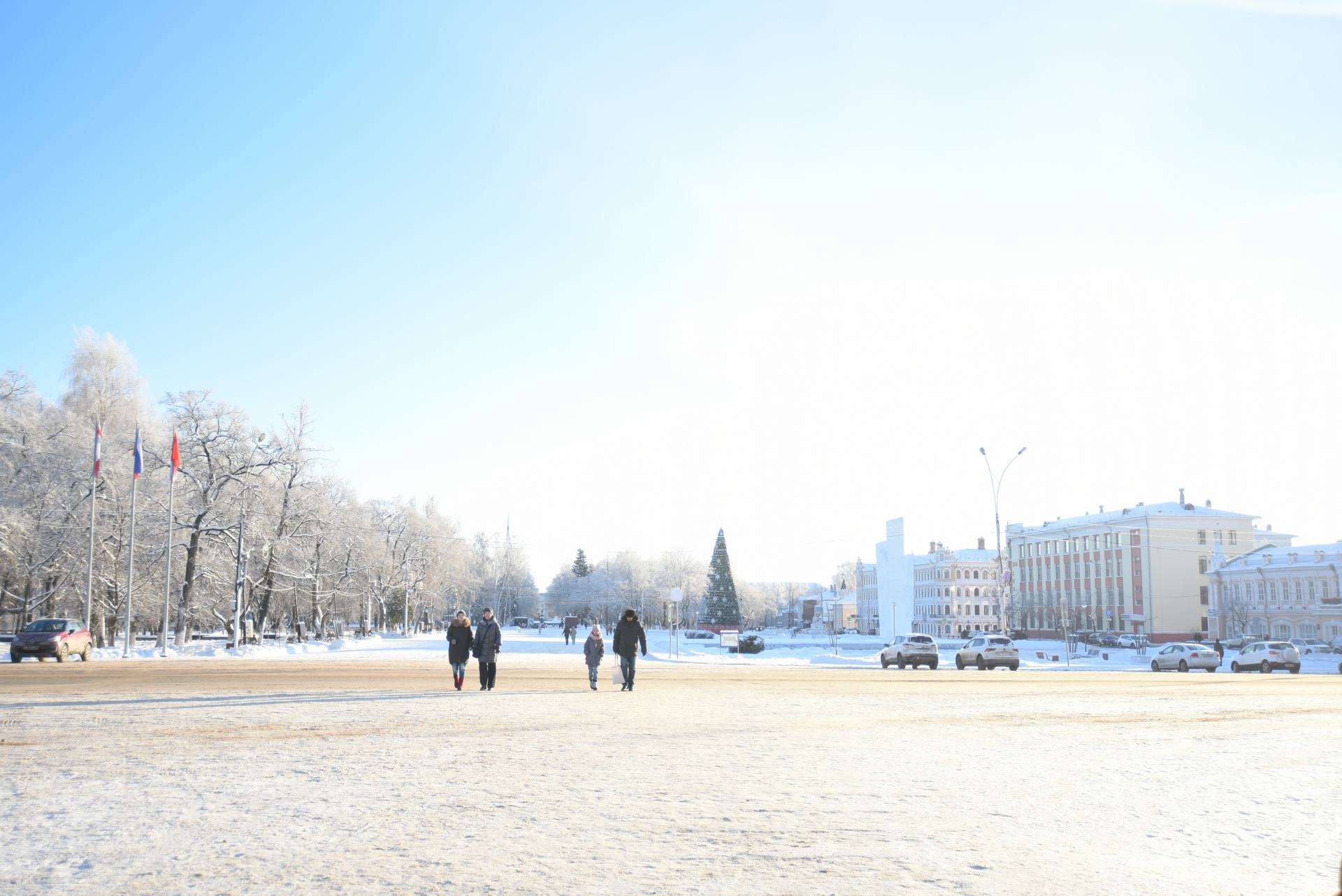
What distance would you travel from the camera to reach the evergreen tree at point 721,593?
105 metres

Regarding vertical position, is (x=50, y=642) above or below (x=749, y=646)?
above

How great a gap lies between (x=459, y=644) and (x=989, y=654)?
30.9 meters

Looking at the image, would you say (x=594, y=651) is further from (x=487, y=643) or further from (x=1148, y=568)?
(x=1148, y=568)

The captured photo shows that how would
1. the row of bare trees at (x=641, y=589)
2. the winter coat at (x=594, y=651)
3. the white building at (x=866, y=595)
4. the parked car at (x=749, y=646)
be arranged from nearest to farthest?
the winter coat at (x=594, y=651) < the parked car at (x=749, y=646) < the row of bare trees at (x=641, y=589) < the white building at (x=866, y=595)

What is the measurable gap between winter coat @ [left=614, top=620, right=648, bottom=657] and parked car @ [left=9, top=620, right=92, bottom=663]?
78.1ft

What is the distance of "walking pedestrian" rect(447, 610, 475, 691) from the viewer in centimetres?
2341

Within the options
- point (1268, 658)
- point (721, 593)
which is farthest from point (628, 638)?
point (721, 593)

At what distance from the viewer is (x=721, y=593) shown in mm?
105188

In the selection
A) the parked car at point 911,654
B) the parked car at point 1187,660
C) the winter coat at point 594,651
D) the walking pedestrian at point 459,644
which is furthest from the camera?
the parked car at point 911,654

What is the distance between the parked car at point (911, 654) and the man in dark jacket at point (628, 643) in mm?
23819

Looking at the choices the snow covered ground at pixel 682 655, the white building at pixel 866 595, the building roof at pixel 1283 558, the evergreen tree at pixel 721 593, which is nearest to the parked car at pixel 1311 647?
the snow covered ground at pixel 682 655

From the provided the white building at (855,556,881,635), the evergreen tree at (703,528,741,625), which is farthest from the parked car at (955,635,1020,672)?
the white building at (855,556,881,635)

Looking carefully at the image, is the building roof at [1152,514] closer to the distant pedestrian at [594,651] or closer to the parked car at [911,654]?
the parked car at [911,654]

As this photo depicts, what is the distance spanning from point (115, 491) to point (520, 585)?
4623 inches
